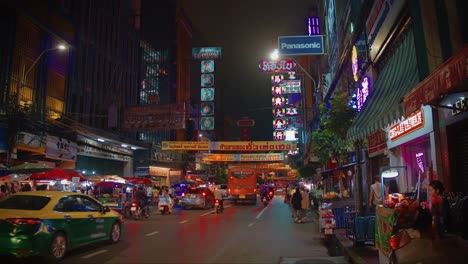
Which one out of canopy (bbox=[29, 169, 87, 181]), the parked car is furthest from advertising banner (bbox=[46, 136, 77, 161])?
the parked car

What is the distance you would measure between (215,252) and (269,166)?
226 ft

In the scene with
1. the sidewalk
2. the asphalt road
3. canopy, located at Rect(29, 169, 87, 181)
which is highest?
canopy, located at Rect(29, 169, 87, 181)

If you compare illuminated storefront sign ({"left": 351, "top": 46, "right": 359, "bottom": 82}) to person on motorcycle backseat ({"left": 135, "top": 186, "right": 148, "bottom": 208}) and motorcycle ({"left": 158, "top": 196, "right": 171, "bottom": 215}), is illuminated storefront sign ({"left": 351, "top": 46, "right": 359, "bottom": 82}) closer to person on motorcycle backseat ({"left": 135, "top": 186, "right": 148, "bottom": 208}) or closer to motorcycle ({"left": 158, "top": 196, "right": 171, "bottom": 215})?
person on motorcycle backseat ({"left": 135, "top": 186, "right": 148, "bottom": 208})

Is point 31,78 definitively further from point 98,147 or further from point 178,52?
point 178,52

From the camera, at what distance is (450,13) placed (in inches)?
405

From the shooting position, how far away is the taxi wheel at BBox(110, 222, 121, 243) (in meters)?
12.6

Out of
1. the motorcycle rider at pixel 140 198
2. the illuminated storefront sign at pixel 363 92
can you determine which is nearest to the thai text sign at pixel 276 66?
the illuminated storefront sign at pixel 363 92

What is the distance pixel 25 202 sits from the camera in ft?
33.2

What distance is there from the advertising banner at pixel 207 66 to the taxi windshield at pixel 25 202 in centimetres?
6247

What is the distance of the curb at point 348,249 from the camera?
9.40 metres

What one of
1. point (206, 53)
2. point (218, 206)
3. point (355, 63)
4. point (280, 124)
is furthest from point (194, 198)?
point (280, 124)

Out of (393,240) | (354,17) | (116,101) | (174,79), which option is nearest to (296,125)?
(174,79)

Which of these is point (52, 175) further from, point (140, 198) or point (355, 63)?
point (355, 63)

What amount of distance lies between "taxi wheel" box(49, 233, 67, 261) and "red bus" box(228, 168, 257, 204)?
97.2 feet
